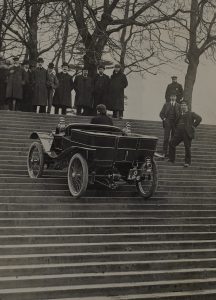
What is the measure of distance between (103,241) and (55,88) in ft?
34.8

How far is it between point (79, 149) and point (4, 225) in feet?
7.15

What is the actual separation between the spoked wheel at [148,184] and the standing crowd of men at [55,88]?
25.0 feet

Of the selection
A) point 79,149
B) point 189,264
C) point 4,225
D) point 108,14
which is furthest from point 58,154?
point 108,14

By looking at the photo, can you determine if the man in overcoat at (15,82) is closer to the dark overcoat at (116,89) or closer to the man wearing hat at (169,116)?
the dark overcoat at (116,89)

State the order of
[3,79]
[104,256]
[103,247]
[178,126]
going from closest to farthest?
[104,256], [103,247], [178,126], [3,79]

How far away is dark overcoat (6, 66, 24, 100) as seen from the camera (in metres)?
18.5

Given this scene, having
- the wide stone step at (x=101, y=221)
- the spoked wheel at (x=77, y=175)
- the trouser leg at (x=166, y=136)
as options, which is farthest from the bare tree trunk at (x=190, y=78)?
the spoked wheel at (x=77, y=175)

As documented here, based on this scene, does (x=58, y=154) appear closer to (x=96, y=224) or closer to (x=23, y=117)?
(x=96, y=224)

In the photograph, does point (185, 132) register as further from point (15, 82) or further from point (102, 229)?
point (15, 82)

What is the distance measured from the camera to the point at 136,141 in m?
10.9

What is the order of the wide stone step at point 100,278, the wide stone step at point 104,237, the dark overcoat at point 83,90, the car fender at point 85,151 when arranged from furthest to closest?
the dark overcoat at point 83,90
the car fender at point 85,151
the wide stone step at point 104,237
the wide stone step at point 100,278

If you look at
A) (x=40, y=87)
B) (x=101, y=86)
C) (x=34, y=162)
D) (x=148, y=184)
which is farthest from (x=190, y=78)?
(x=34, y=162)

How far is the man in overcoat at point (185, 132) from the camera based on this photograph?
14.9 metres

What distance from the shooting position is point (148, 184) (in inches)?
469
